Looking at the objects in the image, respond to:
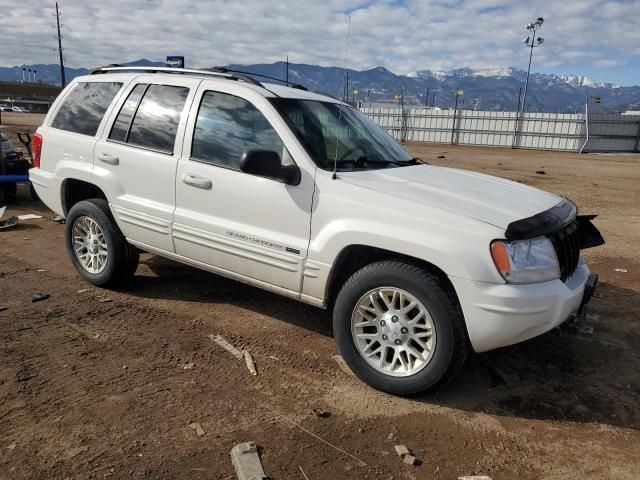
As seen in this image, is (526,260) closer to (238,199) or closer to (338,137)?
(338,137)

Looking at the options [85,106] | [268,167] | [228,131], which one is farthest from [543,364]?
[85,106]

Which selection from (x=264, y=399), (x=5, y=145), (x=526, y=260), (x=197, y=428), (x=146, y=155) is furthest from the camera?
(x=5, y=145)

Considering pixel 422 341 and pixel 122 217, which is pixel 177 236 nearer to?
pixel 122 217

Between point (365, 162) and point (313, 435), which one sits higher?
point (365, 162)

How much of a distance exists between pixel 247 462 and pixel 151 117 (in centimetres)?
298

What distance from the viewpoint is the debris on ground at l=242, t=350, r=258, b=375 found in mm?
3580

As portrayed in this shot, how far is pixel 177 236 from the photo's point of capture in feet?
13.9

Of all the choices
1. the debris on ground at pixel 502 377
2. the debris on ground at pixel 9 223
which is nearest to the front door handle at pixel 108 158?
the debris on ground at pixel 502 377

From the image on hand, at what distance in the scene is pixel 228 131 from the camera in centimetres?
395

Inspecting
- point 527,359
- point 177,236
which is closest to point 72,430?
point 177,236

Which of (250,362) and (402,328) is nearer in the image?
(402,328)

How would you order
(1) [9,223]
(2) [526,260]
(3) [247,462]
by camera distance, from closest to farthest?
1. (3) [247,462]
2. (2) [526,260]
3. (1) [9,223]

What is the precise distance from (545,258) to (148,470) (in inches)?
98.7

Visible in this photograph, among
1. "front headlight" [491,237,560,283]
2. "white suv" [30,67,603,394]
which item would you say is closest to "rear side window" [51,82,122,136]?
"white suv" [30,67,603,394]
